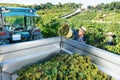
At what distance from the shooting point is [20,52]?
1854mm

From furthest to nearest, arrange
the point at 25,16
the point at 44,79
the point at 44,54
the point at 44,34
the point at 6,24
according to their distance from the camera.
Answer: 1. the point at 44,34
2. the point at 25,16
3. the point at 6,24
4. the point at 44,54
5. the point at 44,79

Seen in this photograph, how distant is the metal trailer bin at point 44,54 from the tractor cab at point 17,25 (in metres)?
3.64

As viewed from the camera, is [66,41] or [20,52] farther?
[66,41]

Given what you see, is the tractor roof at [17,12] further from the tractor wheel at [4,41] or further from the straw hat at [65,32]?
the straw hat at [65,32]

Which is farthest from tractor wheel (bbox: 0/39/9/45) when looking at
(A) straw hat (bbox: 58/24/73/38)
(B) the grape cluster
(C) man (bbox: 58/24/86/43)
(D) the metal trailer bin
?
(B) the grape cluster

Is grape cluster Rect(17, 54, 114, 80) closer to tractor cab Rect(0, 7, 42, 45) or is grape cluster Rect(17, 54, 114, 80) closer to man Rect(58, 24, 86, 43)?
man Rect(58, 24, 86, 43)

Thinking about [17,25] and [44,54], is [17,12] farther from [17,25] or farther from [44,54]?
[44,54]

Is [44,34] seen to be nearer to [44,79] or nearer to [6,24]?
[6,24]

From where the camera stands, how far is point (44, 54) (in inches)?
78.4

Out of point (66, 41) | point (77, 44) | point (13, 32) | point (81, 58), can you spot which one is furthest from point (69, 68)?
point (13, 32)

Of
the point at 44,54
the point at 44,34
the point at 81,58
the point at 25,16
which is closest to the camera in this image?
the point at 81,58

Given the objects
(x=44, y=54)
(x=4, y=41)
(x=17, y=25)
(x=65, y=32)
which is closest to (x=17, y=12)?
(x=17, y=25)

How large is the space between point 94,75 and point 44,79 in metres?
0.45

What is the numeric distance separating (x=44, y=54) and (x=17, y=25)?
507cm
